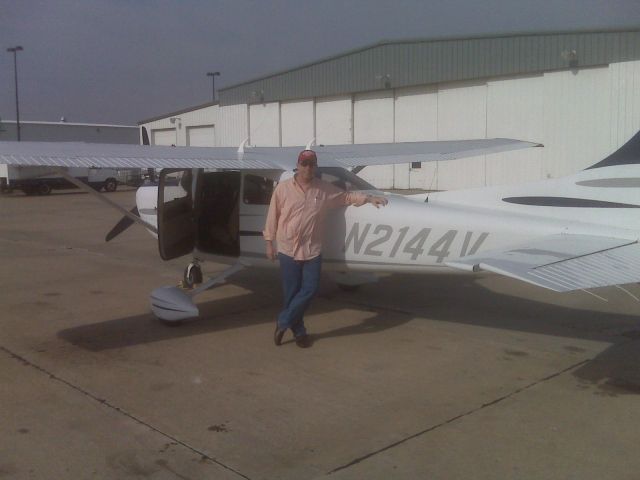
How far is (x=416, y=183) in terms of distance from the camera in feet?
81.0

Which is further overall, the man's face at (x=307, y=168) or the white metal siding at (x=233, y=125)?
the white metal siding at (x=233, y=125)

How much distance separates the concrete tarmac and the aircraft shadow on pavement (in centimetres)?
3

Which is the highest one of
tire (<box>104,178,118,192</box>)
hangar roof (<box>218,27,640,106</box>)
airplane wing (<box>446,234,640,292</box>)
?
hangar roof (<box>218,27,640,106</box>)

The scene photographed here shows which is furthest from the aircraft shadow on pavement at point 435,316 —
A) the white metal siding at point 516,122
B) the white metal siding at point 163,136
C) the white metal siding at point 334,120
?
the white metal siding at point 163,136

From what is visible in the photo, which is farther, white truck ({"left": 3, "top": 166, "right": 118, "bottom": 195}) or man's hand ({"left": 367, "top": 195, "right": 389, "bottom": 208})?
white truck ({"left": 3, "top": 166, "right": 118, "bottom": 195})

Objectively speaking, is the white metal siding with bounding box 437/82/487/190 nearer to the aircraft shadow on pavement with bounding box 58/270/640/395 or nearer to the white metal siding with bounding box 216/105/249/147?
the white metal siding with bounding box 216/105/249/147

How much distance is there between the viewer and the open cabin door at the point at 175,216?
7.31 metres

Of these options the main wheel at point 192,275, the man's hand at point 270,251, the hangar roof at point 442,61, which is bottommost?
the main wheel at point 192,275

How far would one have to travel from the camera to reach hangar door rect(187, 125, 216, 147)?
33.7m

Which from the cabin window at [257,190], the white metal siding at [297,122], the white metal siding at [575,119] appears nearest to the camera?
the cabin window at [257,190]

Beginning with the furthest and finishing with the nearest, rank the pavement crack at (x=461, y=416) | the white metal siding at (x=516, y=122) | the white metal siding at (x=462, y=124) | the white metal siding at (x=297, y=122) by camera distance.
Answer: the white metal siding at (x=297, y=122), the white metal siding at (x=462, y=124), the white metal siding at (x=516, y=122), the pavement crack at (x=461, y=416)

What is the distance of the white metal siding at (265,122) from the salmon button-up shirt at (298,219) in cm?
2410

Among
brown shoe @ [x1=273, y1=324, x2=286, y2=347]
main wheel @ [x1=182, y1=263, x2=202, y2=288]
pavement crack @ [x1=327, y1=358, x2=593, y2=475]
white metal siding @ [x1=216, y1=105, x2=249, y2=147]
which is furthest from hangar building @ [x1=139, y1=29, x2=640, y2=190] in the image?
pavement crack @ [x1=327, y1=358, x2=593, y2=475]

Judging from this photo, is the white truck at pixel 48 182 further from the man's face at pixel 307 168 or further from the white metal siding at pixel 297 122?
the man's face at pixel 307 168
